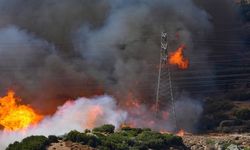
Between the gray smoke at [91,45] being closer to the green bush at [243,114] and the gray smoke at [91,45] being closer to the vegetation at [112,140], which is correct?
the green bush at [243,114]

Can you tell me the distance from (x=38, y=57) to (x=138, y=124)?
20260mm

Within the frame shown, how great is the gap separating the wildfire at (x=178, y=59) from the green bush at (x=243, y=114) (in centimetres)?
1242

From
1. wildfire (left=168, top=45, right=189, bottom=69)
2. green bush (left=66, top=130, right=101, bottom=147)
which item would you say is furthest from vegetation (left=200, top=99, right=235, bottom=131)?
green bush (left=66, top=130, right=101, bottom=147)

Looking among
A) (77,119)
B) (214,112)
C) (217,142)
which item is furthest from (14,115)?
(214,112)

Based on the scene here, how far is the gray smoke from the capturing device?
95938 millimetres

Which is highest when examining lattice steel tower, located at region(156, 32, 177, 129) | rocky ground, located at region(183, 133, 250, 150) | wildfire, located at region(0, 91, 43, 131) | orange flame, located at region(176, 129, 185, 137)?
lattice steel tower, located at region(156, 32, 177, 129)

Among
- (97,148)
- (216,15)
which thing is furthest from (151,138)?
(216,15)

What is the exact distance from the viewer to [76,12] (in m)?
107

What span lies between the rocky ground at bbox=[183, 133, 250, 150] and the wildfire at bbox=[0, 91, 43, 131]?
21.9 m

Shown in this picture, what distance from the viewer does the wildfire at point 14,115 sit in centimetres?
8650

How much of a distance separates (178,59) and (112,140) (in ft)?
121

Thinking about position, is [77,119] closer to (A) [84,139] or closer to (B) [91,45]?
(B) [91,45]

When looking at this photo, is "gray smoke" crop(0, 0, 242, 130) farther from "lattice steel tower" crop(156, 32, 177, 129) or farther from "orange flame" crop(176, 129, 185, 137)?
"orange flame" crop(176, 129, 185, 137)

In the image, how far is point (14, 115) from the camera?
88062 millimetres
